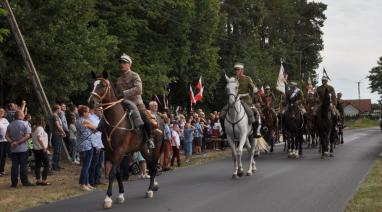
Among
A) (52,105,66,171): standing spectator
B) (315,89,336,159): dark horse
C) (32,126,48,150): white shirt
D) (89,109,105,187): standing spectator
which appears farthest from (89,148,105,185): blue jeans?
(315,89,336,159): dark horse

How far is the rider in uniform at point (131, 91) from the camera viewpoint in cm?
1173

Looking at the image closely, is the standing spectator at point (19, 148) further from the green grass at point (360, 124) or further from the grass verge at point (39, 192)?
the green grass at point (360, 124)

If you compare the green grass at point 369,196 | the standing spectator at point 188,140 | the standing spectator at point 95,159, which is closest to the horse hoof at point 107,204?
the standing spectator at point 95,159

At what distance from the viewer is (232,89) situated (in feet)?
49.0

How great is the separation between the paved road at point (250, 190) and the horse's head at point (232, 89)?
6.98 feet

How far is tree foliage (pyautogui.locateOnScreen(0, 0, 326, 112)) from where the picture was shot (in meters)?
22.9

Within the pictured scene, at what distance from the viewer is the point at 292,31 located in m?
73.9

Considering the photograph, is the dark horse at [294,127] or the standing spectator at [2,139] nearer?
the standing spectator at [2,139]

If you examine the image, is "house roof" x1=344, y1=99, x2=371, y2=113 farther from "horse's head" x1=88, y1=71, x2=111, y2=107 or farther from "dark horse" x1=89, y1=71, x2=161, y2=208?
"horse's head" x1=88, y1=71, x2=111, y2=107

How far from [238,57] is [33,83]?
3641cm

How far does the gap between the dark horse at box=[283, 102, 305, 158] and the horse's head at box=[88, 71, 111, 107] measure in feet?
37.2

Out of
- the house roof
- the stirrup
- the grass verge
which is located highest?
the house roof

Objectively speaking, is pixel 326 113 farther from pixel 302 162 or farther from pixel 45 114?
pixel 45 114

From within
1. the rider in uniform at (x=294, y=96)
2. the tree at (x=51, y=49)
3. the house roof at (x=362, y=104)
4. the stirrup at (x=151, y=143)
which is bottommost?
the stirrup at (x=151, y=143)
